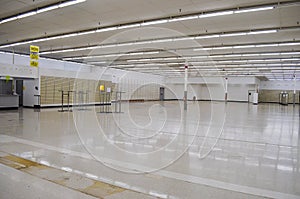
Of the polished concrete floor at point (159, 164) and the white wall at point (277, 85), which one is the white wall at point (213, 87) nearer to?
the white wall at point (277, 85)

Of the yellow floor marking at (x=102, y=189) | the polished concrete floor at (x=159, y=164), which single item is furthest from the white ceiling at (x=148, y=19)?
the yellow floor marking at (x=102, y=189)

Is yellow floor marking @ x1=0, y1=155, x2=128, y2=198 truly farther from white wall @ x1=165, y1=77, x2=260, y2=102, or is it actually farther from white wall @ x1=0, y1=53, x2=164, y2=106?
white wall @ x1=165, y1=77, x2=260, y2=102

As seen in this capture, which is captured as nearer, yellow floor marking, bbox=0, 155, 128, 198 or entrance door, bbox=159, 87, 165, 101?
yellow floor marking, bbox=0, 155, 128, 198

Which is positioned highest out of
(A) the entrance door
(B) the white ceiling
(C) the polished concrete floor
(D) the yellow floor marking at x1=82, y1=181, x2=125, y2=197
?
(B) the white ceiling

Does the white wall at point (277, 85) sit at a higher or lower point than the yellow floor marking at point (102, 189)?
higher

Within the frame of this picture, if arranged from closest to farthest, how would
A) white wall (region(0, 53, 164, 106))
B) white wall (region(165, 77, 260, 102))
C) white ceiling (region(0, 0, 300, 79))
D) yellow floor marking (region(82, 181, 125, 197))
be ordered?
1. yellow floor marking (region(82, 181, 125, 197))
2. white ceiling (region(0, 0, 300, 79))
3. white wall (region(0, 53, 164, 106))
4. white wall (region(165, 77, 260, 102))

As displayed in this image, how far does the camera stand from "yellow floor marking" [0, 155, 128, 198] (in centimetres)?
243

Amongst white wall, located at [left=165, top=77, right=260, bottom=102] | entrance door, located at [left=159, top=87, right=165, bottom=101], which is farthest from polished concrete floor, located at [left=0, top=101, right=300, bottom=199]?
white wall, located at [left=165, top=77, right=260, bottom=102]

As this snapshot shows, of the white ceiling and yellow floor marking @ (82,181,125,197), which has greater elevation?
the white ceiling

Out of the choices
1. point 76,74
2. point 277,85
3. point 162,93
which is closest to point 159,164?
point 76,74

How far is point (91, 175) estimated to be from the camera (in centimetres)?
292

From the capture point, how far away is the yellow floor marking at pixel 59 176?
243 cm

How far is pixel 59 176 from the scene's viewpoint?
284 centimetres

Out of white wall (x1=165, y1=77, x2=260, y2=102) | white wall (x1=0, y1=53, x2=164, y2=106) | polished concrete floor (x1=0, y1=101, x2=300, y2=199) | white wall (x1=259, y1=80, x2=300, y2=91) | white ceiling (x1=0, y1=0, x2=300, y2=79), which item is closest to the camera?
polished concrete floor (x1=0, y1=101, x2=300, y2=199)
